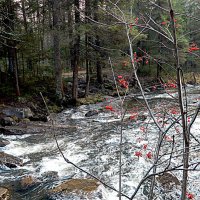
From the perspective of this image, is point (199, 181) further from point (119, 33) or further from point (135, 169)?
point (119, 33)

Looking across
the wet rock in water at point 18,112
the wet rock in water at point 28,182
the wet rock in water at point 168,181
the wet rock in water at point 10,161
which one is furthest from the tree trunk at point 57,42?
the wet rock in water at point 168,181

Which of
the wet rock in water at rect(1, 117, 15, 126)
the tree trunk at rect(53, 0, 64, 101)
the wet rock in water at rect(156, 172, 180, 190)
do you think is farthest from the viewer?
the tree trunk at rect(53, 0, 64, 101)

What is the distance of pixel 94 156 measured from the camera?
25.0ft

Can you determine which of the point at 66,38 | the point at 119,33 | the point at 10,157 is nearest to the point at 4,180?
the point at 10,157

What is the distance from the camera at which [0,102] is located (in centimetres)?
1364

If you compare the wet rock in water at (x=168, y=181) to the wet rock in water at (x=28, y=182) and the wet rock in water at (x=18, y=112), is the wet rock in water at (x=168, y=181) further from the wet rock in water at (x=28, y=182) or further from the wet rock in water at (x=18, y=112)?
the wet rock in water at (x=18, y=112)

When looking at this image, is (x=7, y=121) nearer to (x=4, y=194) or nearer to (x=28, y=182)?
(x=28, y=182)

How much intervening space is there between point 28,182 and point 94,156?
6.96ft

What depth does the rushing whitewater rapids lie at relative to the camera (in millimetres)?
5703

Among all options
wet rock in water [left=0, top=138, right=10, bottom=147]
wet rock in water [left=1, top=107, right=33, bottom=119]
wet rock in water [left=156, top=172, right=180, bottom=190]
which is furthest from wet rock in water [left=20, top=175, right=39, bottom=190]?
wet rock in water [left=1, top=107, right=33, bottom=119]

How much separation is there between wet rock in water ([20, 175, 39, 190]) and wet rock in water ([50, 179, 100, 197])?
2.25ft

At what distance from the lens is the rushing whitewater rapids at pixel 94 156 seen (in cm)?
570

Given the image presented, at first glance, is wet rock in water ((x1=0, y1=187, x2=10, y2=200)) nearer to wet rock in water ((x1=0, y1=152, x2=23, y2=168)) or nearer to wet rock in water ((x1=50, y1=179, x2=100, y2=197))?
wet rock in water ((x1=50, y1=179, x2=100, y2=197))

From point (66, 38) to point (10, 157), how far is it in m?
7.92
